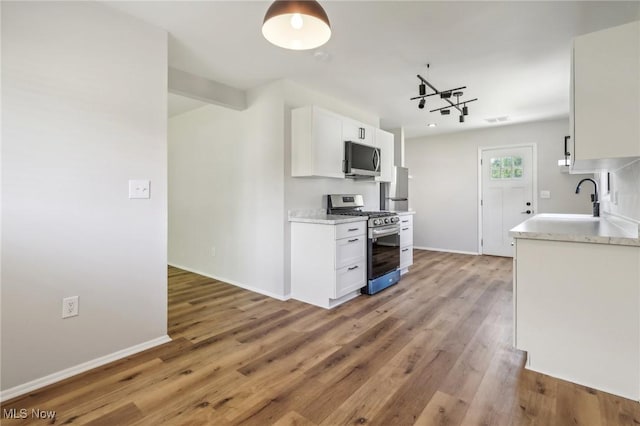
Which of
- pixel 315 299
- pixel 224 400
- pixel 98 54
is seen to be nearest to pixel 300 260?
pixel 315 299

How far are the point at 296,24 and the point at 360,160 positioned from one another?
268 cm

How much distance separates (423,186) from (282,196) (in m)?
4.37


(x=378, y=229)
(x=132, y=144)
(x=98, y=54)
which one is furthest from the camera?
(x=378, y=229)

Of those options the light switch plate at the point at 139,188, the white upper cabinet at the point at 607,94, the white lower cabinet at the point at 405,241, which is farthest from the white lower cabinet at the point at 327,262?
the white upper cabinet at the point at 607,94

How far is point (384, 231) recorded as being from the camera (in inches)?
153

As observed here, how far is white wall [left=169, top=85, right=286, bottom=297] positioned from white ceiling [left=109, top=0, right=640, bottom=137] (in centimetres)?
62

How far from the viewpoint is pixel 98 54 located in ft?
6.93

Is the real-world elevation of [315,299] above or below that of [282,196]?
below

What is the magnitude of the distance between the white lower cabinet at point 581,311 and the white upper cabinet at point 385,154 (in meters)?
2.73

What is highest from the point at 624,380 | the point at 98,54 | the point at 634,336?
the point at 98,54

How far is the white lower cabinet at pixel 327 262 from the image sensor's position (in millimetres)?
3221

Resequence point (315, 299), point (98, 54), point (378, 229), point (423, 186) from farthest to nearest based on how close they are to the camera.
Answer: point (423, 186) < point (378, 229) < point (315, 299) < point (98, 54)

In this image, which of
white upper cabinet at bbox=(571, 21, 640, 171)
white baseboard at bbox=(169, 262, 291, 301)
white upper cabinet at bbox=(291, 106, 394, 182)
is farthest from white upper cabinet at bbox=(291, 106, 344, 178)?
white upper cabinet at bbox=(571, 21, 640, 171)

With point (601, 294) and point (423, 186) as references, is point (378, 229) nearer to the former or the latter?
point (601, 294)
